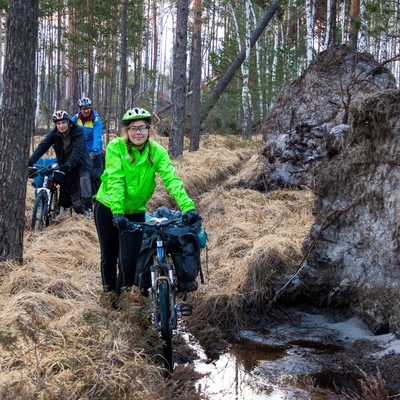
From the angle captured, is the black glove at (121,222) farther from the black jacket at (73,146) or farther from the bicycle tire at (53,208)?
the bicycle tire at (53,208)

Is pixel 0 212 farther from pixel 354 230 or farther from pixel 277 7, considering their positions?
pixel 277 7

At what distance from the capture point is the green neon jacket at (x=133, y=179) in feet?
15.0

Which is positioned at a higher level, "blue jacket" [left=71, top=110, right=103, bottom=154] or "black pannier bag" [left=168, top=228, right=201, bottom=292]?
"blue jacket" [left=71, top=110, right=103, bottom=154]

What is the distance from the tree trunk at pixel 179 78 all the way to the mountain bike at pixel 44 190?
25.7ft

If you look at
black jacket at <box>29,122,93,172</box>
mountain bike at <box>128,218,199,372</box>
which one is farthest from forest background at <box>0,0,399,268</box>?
mountain bike at <box>128,218,199,372</box>

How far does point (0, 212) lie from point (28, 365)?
8.72 feet

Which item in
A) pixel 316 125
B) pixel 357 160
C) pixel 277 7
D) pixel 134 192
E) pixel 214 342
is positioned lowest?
pixel 214 342

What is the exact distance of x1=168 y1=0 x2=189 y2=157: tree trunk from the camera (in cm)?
1513

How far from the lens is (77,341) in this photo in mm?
4270

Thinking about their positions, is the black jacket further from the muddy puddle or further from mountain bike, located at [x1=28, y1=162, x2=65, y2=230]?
the muddy puddle

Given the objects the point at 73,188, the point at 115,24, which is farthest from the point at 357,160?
the point at 115,24

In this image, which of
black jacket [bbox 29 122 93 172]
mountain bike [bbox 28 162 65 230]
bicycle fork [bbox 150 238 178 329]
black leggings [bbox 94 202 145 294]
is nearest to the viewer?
bicycle fork [bbox 150 238 178 329]

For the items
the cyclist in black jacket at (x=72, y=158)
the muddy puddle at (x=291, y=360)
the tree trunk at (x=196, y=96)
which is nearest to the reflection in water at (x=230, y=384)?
the muddy puddle at (x=291, y=360)

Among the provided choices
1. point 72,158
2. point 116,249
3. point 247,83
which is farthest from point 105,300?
point 247,83
